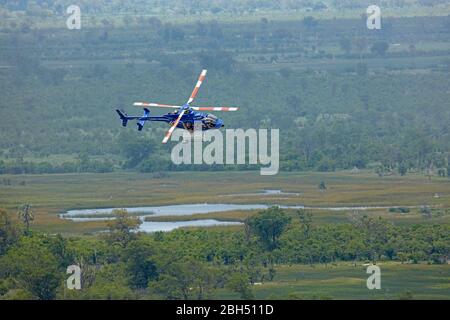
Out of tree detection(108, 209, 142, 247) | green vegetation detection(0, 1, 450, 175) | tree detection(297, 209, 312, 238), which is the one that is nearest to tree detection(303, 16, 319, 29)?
green vegetation detection(0, 1, 450, 175)

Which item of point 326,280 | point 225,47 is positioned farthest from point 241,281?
point 225,47

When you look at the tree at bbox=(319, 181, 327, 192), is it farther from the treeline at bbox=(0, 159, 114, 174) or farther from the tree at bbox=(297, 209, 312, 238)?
the treeline at bbox=(0, 159, 114, 174)

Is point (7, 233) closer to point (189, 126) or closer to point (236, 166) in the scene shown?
point (189, 126)

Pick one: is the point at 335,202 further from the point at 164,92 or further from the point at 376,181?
the point at 164,92

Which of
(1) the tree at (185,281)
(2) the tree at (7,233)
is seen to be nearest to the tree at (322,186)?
(2) the tree at (7,233)

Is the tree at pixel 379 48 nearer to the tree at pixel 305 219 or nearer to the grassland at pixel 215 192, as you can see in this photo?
the grassland at pixel 215 192

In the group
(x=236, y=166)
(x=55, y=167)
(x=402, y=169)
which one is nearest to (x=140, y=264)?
(x=236, y=166)

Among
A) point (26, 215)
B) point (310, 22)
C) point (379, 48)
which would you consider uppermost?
point (310, 22)
